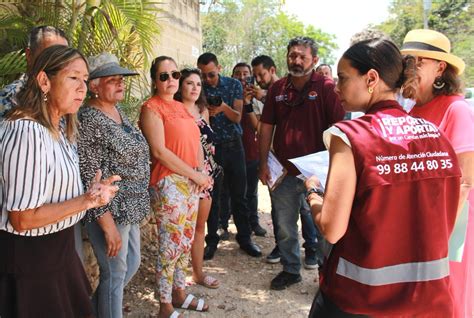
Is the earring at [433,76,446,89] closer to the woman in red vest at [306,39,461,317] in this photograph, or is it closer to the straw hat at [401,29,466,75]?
the straw hat at [401,29,466,75]

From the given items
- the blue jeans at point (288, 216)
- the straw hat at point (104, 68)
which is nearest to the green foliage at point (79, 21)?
the straw hat at point (104, 68)

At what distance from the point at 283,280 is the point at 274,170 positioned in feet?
3.46

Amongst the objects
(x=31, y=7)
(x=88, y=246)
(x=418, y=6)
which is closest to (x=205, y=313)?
(x=88, y=246)

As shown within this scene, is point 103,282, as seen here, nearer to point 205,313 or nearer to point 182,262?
point 182,262

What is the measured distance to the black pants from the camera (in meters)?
1.71

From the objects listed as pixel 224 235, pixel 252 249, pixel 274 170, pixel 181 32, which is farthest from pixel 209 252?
pixel 181 32

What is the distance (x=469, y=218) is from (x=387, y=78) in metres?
1.24

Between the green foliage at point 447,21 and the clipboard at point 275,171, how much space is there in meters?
17.3

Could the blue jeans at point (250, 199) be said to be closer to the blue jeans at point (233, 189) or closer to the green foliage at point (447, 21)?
the blue jeans at point (233, 189)

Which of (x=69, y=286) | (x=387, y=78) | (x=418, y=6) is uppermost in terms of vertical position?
(x=418, y=6)

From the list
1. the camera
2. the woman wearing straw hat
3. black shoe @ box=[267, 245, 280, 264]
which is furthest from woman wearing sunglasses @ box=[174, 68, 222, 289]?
the woman wearing straw hat

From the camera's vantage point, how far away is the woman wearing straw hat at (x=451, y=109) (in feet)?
7.44

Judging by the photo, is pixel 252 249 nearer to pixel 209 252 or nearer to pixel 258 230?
pixel 209 252

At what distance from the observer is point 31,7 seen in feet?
11.7
